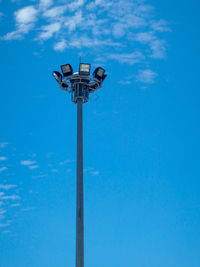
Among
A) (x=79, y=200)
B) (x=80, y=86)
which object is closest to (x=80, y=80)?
(x=80, y=86)

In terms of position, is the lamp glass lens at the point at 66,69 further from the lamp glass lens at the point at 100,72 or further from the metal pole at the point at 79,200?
the metal pole at the point at 79,200

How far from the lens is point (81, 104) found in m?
46.6

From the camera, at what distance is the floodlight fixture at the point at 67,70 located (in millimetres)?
45834

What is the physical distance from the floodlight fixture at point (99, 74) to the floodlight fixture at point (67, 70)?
7.78 feet

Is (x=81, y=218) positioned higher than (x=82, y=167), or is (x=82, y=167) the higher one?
(x=82, y=167)

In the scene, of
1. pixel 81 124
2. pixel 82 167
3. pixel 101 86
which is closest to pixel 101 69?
pixel 101 86

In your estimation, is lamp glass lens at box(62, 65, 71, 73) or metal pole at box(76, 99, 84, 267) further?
lamp glass lens at box(62, 65, 71, 73)

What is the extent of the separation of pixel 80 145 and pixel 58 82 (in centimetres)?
708

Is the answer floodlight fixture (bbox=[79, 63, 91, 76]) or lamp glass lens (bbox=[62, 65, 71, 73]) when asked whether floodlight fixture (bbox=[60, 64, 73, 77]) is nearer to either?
lamp glass lens (bbox=[62, 65, 71, 73])

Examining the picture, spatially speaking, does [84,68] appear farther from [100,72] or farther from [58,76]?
[58,76]

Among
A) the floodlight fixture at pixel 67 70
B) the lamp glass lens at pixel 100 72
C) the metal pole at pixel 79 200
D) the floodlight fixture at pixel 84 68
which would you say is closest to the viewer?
the metal pole at pixel 79 200

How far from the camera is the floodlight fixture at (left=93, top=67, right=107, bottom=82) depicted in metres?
46.7

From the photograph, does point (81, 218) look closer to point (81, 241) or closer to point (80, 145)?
point (81, 241)

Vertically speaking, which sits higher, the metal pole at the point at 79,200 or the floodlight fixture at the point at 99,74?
the floodlight fixture at the point at 99,74
